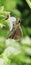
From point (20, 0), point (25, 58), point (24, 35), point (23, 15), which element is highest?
point (20, 0)

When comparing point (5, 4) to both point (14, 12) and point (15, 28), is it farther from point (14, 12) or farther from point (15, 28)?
point (15, 28)

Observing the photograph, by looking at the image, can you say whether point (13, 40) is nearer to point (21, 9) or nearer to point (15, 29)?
point (15, 29)

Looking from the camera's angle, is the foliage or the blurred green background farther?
the blurred green background

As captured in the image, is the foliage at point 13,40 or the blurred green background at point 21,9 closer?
the foliage at point 13,40

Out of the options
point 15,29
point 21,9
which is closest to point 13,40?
point 15,29

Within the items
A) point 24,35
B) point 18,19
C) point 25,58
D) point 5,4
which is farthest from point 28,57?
point 5,4

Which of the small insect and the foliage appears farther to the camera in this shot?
the small insect

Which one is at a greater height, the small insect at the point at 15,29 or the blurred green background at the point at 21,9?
the blurred green background at the point at 21,9

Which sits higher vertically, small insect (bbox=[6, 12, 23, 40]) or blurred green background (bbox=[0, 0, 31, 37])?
blurred green background (bbox=[0, 0, 31, 37])
